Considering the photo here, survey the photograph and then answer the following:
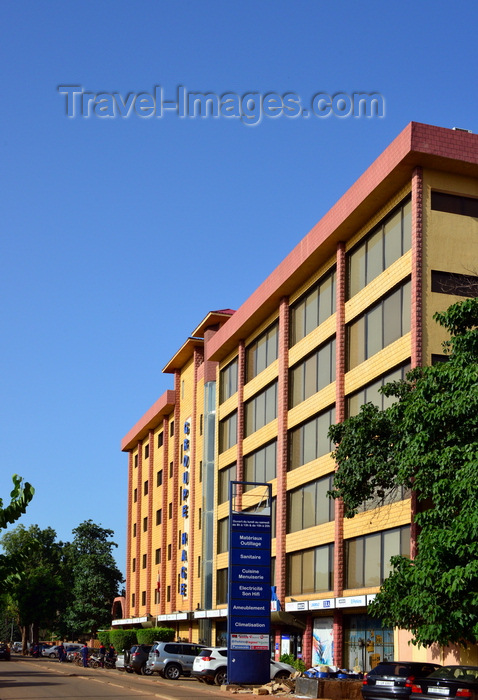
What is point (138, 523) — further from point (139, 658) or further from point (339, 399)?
point (339, 399)

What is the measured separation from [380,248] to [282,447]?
13760mm

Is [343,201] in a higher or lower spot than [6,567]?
higher

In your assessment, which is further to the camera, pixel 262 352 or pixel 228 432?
pixel 228 432

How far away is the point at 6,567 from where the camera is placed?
38.2m

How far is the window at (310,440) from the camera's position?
44312 millimetres

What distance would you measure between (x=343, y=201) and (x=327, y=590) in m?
17.2

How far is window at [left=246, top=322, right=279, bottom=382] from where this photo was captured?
53.6 meters

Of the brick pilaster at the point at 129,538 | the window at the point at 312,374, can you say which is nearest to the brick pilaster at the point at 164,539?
the brick pilaster at the point at 129,538

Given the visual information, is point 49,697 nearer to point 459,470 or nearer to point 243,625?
point 243,625

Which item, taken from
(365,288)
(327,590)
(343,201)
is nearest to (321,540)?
(327,590)

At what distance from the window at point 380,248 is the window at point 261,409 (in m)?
11.5

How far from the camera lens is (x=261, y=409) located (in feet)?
181

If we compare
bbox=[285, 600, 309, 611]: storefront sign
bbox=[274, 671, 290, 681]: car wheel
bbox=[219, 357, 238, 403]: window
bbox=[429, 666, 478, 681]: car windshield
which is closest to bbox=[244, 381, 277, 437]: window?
bbox=[219, 357, 238, 403]: window

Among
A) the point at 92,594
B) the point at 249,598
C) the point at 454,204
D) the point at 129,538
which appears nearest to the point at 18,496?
the point at 249,598
